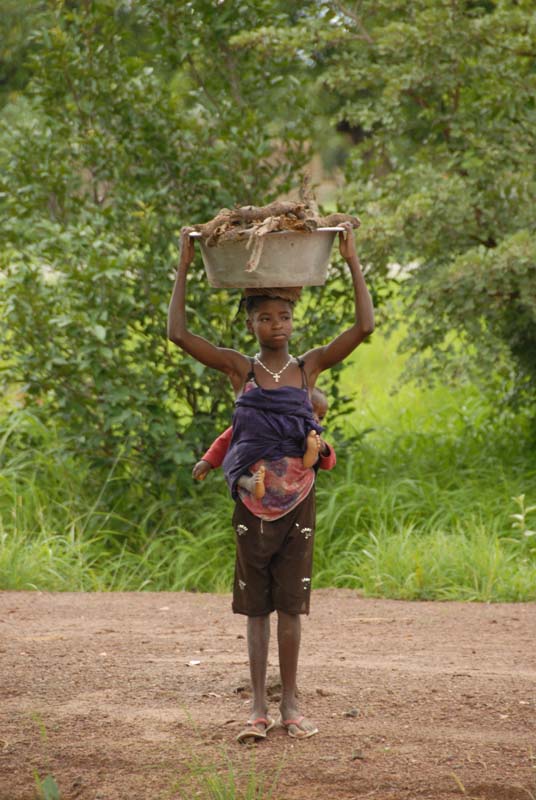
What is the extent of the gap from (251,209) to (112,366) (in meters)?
3.24

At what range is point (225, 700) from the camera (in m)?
4.08

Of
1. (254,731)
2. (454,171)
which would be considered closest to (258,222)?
(254,731)

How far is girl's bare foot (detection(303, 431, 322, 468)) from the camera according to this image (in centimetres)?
362

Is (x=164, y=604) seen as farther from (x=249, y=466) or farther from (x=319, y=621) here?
(x=249, y=466)

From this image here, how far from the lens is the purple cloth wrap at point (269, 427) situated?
12.0 feet

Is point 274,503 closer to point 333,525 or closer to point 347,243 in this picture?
point 347,243

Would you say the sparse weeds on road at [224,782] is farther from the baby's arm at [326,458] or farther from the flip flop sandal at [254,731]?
the baby's arm at [326,458]

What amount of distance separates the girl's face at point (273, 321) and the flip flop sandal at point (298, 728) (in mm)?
1176

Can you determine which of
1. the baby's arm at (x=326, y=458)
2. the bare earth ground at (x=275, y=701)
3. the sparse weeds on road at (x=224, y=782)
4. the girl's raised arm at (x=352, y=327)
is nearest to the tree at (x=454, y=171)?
the bare earth ground at (x=275, y=701)

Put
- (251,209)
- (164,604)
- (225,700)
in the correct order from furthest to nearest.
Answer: (164,604) → (225,700) → (251,209)

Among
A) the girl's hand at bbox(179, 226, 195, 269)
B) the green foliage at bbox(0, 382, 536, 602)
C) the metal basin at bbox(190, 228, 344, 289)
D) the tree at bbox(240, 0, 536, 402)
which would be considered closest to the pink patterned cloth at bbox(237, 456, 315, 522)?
the metal basin at bbox(190, 228, 344, 289)

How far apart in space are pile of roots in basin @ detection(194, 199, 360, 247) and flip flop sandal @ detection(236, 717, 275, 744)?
1.48 metres

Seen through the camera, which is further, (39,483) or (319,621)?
(39,483)

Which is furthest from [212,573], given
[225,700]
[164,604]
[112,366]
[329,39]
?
[329,39]
